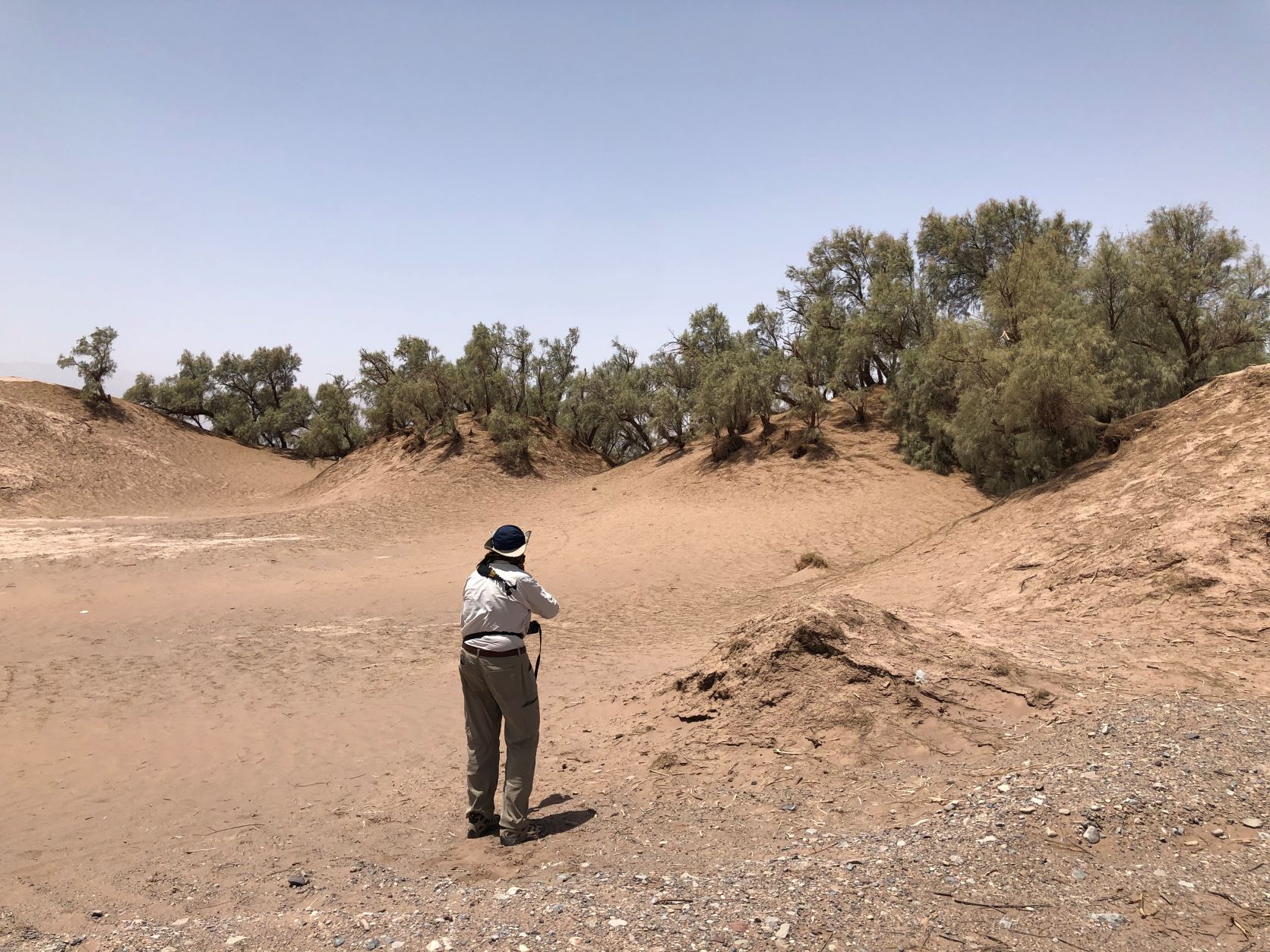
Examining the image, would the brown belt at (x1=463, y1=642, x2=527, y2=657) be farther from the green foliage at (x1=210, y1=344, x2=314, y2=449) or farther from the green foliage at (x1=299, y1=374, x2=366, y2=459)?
the green foliage at (x1=210, y1=344, x2=314, y2=449)

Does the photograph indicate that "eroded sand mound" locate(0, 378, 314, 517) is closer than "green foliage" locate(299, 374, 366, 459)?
Yes

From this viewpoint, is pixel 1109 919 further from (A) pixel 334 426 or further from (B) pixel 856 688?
(A) pixel 334 426

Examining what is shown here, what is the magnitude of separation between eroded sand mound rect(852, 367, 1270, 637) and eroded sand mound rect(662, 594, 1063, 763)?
291 centimetres

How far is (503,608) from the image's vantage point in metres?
4.57

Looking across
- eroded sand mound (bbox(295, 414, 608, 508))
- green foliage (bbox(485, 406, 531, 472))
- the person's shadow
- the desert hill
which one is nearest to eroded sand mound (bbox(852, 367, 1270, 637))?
the desert hill

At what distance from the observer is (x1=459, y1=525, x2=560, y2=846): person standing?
4.52 m

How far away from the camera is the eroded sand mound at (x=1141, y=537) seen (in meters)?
7.64

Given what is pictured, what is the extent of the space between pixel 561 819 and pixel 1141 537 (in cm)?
812

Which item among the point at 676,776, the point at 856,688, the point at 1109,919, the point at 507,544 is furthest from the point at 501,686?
the point at 1109,919

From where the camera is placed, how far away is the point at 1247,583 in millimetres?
7293

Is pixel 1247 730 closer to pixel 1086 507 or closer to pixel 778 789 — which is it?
pixel 778 789

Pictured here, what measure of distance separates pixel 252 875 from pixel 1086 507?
37.5 ft

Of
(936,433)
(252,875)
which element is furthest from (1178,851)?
(936,433)

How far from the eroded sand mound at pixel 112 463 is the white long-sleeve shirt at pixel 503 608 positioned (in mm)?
27154
